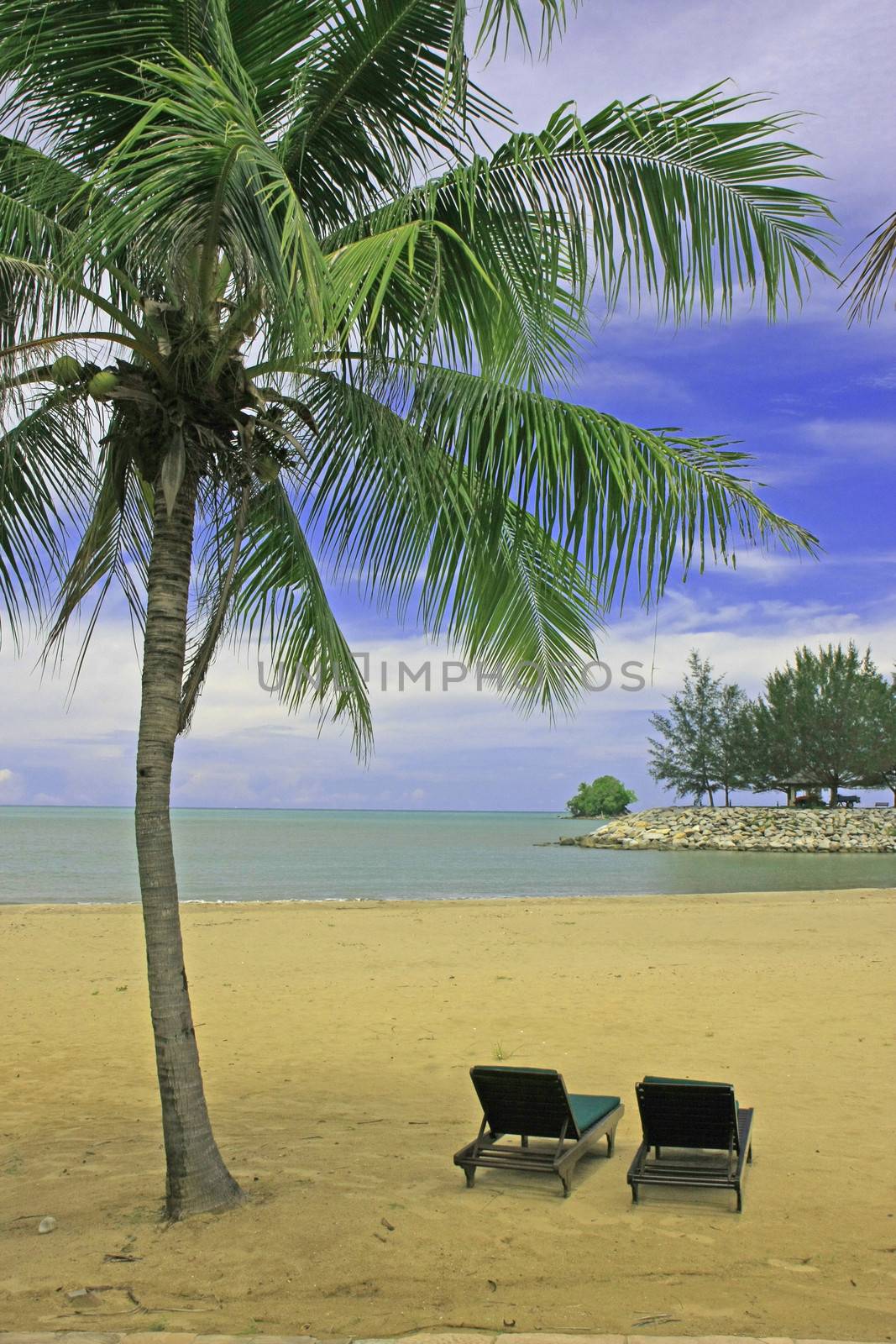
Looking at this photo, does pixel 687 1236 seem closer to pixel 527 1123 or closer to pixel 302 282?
pixel 527 1123

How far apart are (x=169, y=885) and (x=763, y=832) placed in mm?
52059

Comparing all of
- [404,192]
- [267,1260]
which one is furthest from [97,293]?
[267,1260]

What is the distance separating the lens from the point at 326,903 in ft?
77.4

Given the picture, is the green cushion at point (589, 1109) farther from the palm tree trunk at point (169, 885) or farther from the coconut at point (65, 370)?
the coconut at point (65, 370)

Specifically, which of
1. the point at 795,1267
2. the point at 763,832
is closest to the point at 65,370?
the point at 795,1267

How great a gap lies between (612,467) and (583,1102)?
368 cm

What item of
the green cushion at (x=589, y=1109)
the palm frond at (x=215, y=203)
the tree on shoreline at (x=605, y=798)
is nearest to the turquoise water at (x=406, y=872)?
the green cushion at (x=589, y=1109)

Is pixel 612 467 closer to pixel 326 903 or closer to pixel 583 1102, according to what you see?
pixel 583 1102

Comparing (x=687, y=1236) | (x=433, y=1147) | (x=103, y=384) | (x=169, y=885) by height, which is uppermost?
(x=103, y=384)

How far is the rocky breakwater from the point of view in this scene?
5127cm

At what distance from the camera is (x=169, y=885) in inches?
192

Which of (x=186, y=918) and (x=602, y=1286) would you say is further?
(x=186, y=918)

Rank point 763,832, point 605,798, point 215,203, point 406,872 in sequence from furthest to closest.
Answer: point 605,798, point 763,832, point 406,872, point 215,203

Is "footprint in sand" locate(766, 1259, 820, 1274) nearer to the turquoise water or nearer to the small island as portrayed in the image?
the turquoise water
